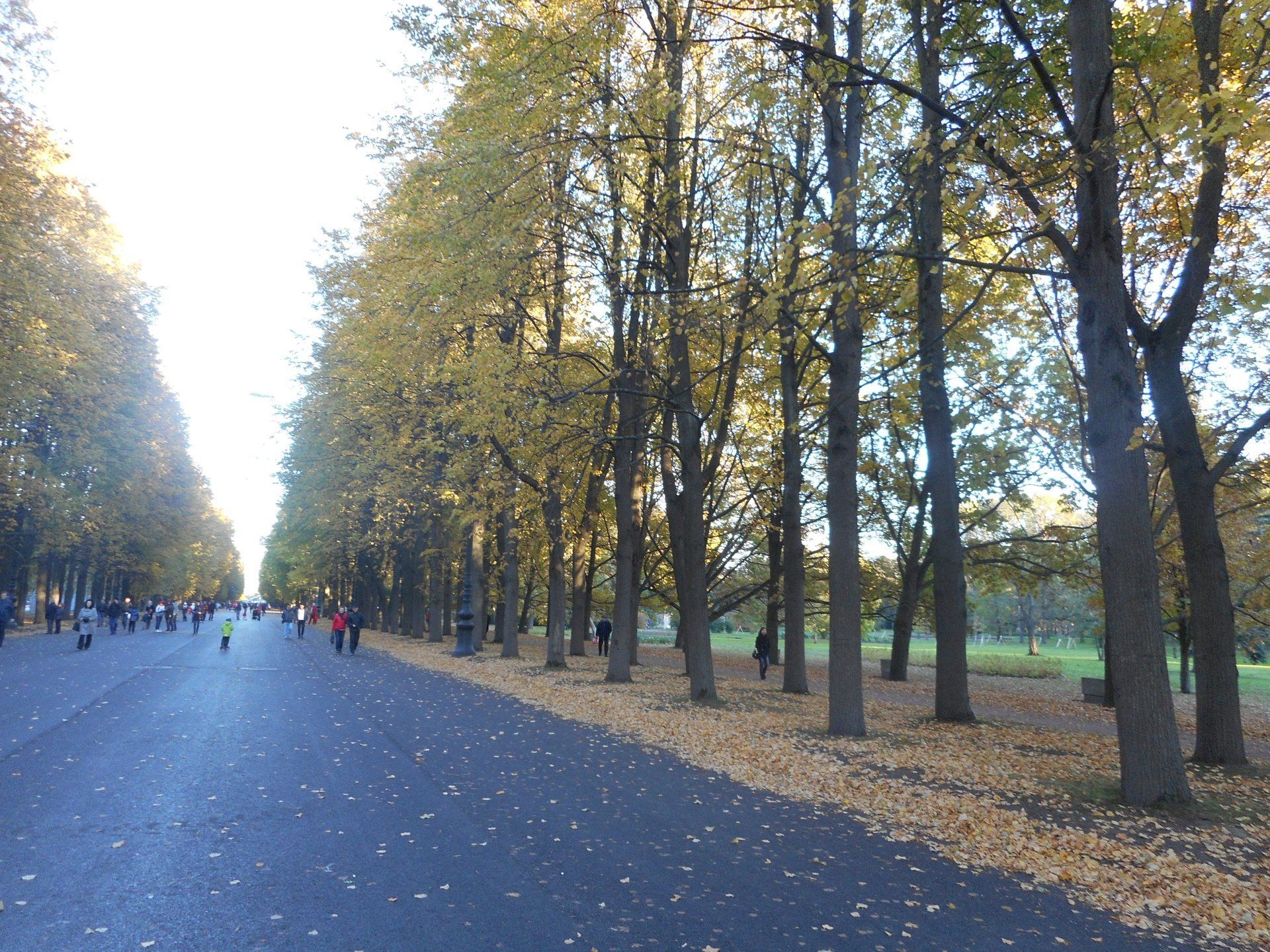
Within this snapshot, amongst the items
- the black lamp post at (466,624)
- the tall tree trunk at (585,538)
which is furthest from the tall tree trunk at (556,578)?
the black lamp post at (466,624)

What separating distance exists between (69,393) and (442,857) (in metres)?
33.2

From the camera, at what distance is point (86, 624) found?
27969mm

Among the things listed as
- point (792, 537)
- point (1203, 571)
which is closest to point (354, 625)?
point (792, 537)

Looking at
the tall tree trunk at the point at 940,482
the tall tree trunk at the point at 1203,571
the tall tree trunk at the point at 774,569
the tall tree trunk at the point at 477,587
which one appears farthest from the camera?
the tall tree trunk at the point at 477,587

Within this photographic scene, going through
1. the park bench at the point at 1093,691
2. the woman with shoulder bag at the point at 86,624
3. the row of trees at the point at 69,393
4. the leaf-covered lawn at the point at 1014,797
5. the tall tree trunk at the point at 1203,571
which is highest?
the row of trees at the point at 69,393

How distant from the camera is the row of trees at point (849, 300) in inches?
337

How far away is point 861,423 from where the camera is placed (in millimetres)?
20734

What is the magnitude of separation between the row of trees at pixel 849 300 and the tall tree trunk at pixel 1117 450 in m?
0.03

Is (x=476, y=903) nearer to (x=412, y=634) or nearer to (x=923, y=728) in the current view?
(x=923, y=728)

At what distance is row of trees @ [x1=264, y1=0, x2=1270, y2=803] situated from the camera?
8570 millimetres

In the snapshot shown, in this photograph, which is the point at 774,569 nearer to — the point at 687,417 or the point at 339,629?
the point at 687,417

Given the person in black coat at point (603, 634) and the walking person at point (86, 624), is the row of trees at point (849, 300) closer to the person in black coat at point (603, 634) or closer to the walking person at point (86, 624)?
the person in black coat at point (603, 634)

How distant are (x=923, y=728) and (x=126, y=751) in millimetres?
10850

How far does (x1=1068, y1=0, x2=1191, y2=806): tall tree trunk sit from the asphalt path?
9.64 ft
